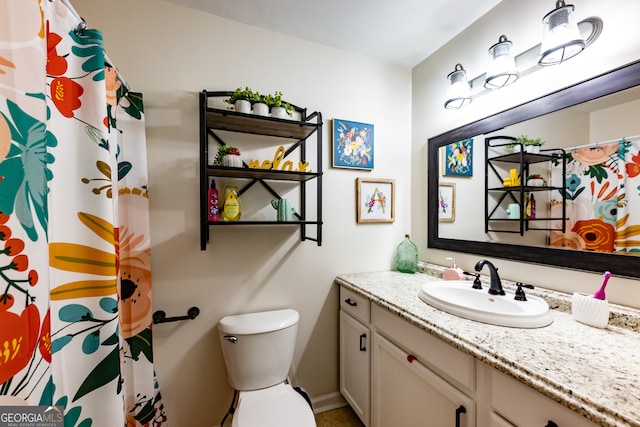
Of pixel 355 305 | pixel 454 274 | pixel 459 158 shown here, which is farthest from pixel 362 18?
pixel 355 305

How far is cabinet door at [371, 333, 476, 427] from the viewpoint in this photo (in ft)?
2.89

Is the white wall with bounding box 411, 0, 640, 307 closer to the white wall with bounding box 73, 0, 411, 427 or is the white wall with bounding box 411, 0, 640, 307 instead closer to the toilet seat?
the white wall with bounding box 73, 0, 411, 427

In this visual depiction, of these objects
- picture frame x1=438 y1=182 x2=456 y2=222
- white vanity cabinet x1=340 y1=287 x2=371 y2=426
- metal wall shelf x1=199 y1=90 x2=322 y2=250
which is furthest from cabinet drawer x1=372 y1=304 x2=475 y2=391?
picture frame x1=438 y1=182 x2=456 y2=222

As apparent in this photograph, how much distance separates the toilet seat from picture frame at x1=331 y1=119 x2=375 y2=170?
1349mm

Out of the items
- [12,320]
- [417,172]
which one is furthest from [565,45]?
[12,320]

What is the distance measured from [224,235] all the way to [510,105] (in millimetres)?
1735

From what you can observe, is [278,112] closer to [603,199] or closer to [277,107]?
[277,107]

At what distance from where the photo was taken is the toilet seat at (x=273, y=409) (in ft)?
3.49

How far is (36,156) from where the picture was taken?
54cm

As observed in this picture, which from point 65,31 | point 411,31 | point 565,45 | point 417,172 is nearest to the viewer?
point 65,31

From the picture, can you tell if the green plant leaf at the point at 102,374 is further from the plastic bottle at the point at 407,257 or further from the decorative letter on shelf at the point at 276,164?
the plastic bottle at the point at 407,257

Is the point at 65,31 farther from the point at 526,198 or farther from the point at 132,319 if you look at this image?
the point at 526,198

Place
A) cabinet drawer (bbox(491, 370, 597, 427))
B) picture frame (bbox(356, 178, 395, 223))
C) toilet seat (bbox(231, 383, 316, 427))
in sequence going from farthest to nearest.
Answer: picture frame (bbox(356, 178, 395, 223)) < toilet seat (bbox(231, 383, 316, 427)) < cabinet drawer (bbox(491, 370, 597, 427))

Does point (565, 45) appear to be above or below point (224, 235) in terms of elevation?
above
